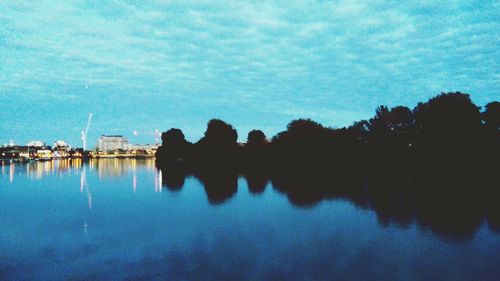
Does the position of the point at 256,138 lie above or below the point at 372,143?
above

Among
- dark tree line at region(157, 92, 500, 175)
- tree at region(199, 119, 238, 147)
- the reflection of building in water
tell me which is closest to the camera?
dark tree line at region(157, 92, 500, 175)

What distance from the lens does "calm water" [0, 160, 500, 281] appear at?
1722 cm

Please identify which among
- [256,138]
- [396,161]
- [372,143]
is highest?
[256,138]

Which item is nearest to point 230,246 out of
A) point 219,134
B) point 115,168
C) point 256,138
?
point 219,134

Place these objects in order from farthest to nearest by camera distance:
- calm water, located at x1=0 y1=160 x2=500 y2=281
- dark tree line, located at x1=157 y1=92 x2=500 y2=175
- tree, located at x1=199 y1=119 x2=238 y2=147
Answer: tree, located at x1=199 y1=119 x2=238 y2=147, dark tree line, located at x1=157 y1=92 x2=500 y2=175, calm water, located at x1=0 y1=160 x2=500 y2=281

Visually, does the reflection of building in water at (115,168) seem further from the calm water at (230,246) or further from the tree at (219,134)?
the calm water at (230,246)

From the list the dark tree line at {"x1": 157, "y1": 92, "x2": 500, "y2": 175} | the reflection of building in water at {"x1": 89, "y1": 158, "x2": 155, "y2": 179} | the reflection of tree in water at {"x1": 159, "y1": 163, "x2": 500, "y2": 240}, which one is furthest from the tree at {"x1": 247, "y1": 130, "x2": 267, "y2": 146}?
the reflection of tree in water at {"x1": 159, "y1": 163, "x2": 500, "y2": 240}

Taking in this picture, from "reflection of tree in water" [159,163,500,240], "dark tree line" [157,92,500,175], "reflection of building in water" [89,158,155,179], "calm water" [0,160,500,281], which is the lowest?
"reflection of building in water" [89,158,155,179]

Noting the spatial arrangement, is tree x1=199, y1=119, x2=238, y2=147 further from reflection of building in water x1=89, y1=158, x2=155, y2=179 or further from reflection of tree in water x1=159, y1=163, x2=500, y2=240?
reflection of tree in water x1=159, y1=163, x2=500, y2=240

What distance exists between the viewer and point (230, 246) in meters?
21.8

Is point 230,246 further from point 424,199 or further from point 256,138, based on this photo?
point 256,138

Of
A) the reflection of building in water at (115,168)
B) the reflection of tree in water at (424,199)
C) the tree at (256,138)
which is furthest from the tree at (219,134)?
the reflection of tree in water at (424,199)

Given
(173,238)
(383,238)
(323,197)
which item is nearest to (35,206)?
(173,238)

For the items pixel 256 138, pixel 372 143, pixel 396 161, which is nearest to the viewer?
pixel 396 161
